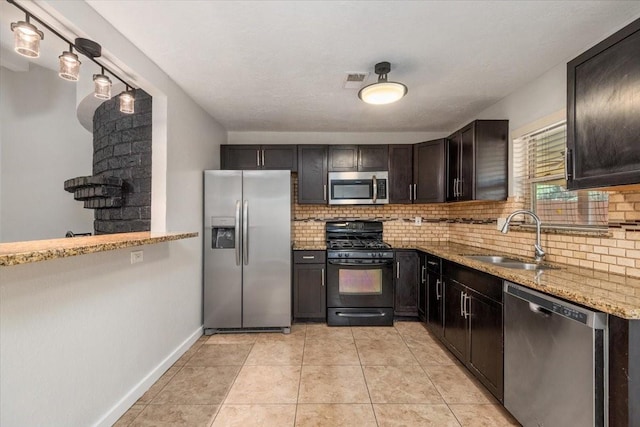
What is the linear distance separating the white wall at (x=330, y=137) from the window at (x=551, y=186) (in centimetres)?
158

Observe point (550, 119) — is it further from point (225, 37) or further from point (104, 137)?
point (104, 137)

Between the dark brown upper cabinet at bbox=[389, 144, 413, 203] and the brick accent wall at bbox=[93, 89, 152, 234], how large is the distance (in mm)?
2761

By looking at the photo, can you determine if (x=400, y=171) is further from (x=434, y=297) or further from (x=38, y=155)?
(x=38, y=155)

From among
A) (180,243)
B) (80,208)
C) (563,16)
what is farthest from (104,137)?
(563,16)

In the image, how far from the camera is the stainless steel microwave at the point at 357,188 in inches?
147

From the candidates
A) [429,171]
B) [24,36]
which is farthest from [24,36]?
[429,171]

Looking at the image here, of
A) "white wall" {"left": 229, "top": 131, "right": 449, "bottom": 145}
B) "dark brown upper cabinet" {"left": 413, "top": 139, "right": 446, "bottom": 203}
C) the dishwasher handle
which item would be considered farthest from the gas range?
the dishwasher handle

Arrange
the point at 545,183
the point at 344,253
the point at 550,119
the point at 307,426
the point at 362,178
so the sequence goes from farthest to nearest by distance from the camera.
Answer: the point at 362,178
the point at 344,253
the point at 545,183
the point at 550,119
the point at 307,426

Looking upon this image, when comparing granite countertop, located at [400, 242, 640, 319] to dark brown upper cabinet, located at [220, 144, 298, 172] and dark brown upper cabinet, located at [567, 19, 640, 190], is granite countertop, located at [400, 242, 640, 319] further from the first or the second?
dark brown upper cabinet, located at [220, 144, 298, 172]

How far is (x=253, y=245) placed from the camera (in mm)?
3184

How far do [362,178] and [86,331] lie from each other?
10.1 ft

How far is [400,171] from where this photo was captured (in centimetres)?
379

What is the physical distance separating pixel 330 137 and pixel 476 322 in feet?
9.59

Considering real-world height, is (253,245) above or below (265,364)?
above
